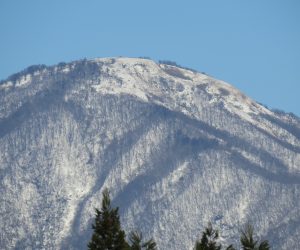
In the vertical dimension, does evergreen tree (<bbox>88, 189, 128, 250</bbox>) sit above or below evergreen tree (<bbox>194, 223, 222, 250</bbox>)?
below

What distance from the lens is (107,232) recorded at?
4035 inches

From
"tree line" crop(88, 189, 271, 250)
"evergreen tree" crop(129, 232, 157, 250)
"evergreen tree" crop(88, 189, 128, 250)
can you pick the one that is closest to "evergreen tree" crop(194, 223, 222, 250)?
"tree line" crop(88, 189, 271, 250)

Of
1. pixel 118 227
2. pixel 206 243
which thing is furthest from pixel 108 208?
pixel 206 243

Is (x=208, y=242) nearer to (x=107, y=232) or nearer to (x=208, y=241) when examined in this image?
(x=208, y=241)

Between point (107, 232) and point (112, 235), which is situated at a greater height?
point (107, 232)

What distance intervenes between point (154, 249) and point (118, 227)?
35.7 ft

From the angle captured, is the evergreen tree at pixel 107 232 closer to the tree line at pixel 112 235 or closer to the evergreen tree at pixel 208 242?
the tree line at pixel 112 235

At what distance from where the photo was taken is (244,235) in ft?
342

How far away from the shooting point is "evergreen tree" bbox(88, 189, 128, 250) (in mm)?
101000

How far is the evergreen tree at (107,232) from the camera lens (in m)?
101

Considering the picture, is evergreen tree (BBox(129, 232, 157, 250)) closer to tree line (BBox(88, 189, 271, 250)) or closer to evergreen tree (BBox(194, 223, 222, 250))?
tree line (BBox(88, 189, 271, 250))

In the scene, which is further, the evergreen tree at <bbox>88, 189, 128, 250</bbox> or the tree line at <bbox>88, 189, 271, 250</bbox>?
the tree line at <bbox>88, 189, 271, 250</bbox>

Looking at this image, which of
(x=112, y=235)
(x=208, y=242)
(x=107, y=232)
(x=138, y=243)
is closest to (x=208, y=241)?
(x=208, y=242)

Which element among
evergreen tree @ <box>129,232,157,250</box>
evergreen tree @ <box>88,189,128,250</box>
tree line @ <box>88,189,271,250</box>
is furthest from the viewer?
evergreen tree @ <box>129,232,157,250</box>
